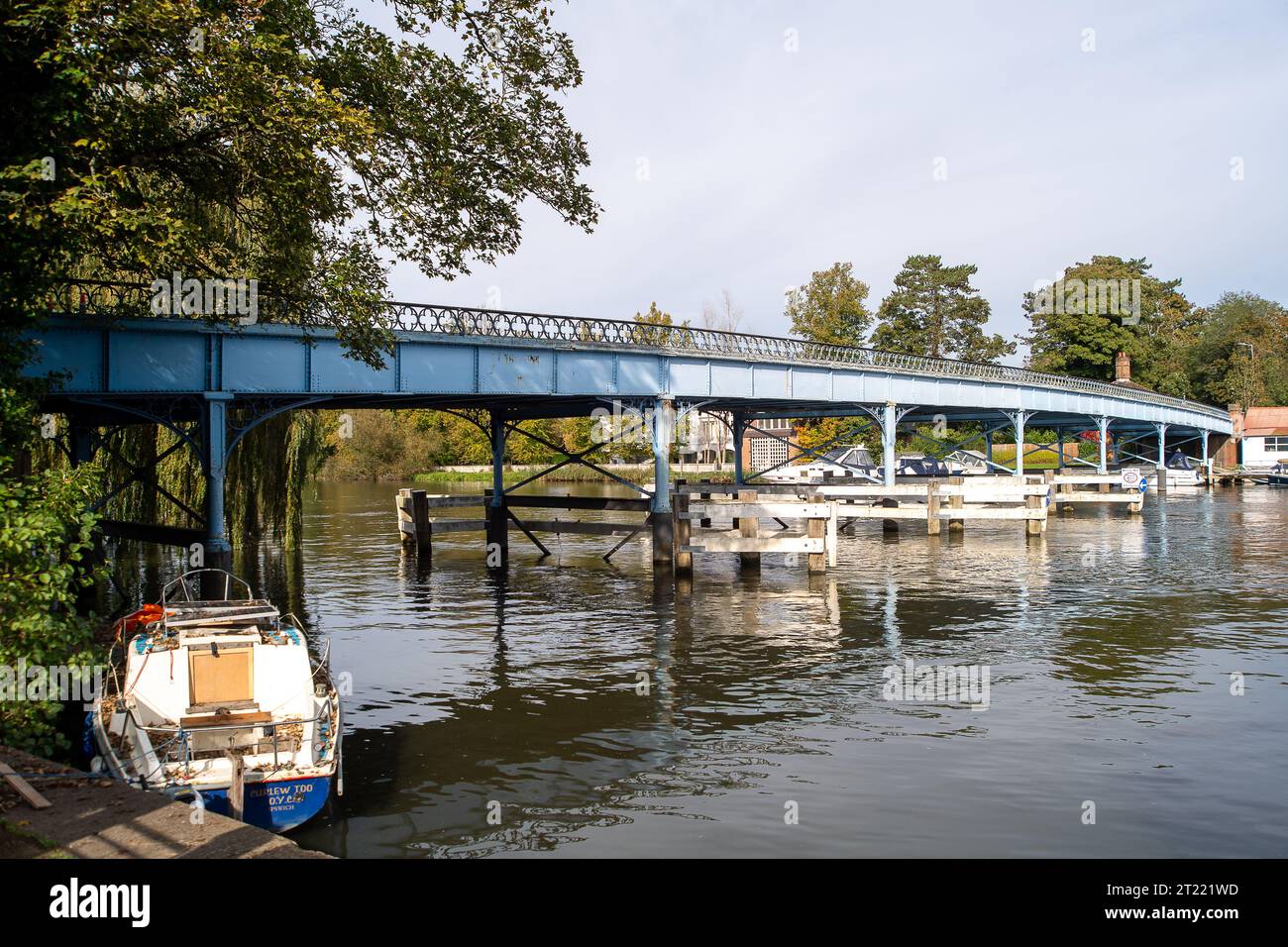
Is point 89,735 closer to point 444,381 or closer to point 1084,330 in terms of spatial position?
point 444,381

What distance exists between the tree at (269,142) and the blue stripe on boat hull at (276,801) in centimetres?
620

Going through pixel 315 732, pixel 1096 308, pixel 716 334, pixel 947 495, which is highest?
pixel 1096 308

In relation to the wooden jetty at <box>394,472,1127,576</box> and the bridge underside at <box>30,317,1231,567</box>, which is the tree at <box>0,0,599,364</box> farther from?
the wooden jetty at <box>394,472,1127,576</box>

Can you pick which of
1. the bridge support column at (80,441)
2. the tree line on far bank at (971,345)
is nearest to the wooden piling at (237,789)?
the bridge support column at (80,441)

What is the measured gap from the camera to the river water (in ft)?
33.0

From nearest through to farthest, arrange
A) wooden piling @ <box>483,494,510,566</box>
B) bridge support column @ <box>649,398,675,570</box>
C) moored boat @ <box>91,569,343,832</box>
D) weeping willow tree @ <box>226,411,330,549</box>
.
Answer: moored boat @ <box>91,569,343,832</box>
weeping willow tree @ <box>226,411,330,549</box>
bridge support column @ <box>649,398,675,570</box>
wooden piling @ <box>483,494,510,566</box>

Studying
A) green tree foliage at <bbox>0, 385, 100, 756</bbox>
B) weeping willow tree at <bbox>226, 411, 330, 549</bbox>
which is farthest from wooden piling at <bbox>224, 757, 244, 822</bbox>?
weeping willow tree at <bbox>226, 411, 330, 549</bbox>

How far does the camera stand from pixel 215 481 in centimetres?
2028

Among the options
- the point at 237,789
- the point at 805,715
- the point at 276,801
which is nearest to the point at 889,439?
the point at 805,715

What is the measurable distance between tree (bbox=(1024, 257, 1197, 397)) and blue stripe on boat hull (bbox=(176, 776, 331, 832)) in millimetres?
94625

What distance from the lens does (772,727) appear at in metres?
13.6
